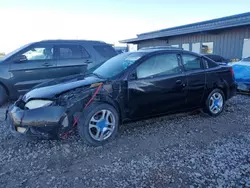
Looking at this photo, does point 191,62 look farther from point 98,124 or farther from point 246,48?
point 246,48

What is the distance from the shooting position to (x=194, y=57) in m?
3.97

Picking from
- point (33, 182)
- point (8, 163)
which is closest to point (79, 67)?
point (8, 163)

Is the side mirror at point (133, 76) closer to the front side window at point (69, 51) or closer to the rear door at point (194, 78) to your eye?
the rear door at point (194, 78)

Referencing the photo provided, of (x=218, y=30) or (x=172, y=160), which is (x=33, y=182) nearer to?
(x=172, y=160)

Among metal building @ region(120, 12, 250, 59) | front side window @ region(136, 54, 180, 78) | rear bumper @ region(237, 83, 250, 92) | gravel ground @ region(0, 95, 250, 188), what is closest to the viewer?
gravel ground @ region(0, 95, 250, 188)

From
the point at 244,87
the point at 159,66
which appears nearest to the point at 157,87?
the point at 159,66

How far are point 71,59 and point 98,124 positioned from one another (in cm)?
337

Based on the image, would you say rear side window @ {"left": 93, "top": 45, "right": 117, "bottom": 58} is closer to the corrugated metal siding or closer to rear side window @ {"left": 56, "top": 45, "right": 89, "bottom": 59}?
rear side window @ {"left": 56, "top": 45, "right": 89, "bottom": 59}

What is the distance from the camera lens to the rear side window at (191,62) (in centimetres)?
380

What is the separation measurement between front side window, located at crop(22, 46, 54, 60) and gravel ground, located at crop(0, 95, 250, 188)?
2.31m

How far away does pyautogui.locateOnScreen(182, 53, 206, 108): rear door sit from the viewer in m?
3.78

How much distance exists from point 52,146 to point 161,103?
2042mm

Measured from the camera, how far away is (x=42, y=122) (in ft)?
8.73

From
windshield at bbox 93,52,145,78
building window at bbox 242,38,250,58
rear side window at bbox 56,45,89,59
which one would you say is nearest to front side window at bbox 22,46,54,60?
rear side window at bbox 56,45,89,59
